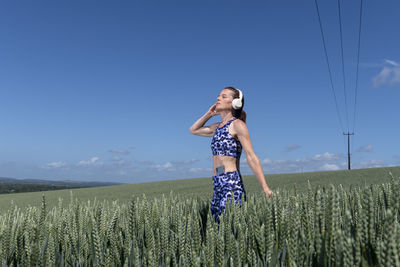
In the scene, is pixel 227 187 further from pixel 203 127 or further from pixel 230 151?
pixel 203 127

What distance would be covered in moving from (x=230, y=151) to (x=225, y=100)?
0.70 m

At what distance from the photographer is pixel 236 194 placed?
12.0 feet

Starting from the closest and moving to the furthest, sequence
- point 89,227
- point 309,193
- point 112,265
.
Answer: point 112,265 < point 309,193 < point 89,227

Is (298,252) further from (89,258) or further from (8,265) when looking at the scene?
(8,265)

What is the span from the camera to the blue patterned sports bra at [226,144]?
12.3ft

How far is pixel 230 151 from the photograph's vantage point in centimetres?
374

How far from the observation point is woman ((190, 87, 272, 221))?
12.0 feet

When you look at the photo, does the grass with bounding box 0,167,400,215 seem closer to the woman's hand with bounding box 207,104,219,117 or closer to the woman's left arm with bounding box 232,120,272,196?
the woman's hand with bounding box 207,104,219,117

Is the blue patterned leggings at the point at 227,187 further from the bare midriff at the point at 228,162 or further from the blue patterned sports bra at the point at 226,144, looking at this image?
the blue patterned sports bra at the point at 226,144

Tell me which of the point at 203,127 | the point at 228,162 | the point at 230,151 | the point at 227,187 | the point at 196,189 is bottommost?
the point at 196,189

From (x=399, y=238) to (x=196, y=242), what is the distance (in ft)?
3.06

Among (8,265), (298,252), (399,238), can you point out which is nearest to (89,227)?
(8,265)

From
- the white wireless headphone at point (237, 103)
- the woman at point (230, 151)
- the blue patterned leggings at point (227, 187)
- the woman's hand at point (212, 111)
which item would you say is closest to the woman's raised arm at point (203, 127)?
the woman's hand at point (212, 111)

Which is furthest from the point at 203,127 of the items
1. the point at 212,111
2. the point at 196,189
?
the point at 196,189
